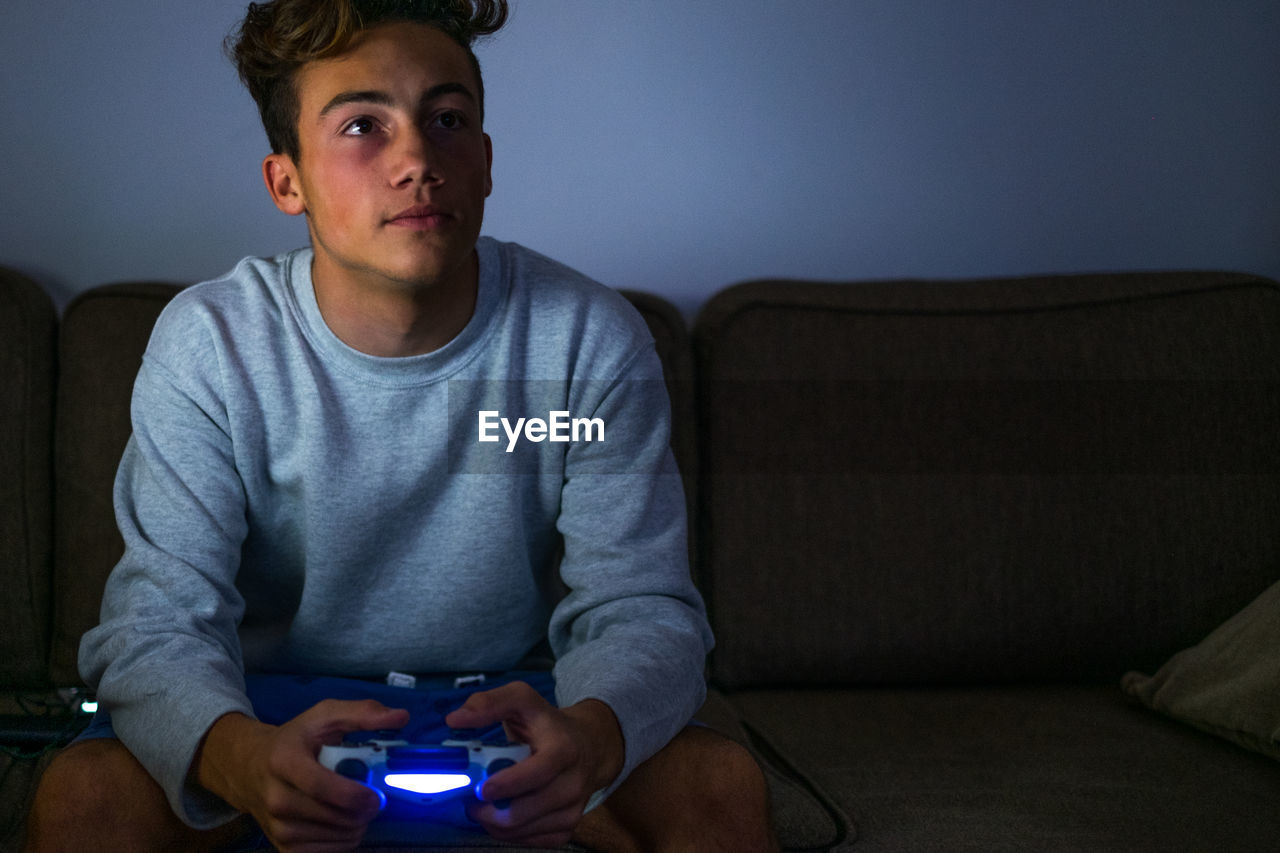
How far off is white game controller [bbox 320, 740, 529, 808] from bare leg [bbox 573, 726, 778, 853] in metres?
0.22

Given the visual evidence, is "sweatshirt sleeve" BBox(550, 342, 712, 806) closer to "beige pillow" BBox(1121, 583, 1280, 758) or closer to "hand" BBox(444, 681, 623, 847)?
"hand" BBox(444, 681, 623, 847)

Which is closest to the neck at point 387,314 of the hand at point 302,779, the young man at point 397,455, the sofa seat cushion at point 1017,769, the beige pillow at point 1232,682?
the young man at point 397,455

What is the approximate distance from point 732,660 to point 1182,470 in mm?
683

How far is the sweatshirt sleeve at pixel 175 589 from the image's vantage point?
95cm

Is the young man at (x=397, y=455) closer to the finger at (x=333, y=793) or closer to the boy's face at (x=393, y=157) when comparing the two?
the boy's face at (x=393, y=157)

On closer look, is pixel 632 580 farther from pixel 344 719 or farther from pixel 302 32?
pixel 302 32

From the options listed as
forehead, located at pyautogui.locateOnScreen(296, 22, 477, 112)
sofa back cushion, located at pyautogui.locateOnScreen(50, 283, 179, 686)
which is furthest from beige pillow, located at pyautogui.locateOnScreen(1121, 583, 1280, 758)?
sofa back cushion, located at pyautogui.locateOnScreen(50, 283, 179, 686)

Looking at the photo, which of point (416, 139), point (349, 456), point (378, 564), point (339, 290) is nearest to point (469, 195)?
point (416, 139)

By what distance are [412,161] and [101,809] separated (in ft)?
2.19

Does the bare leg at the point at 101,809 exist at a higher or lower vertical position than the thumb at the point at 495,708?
lower

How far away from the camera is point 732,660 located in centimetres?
152

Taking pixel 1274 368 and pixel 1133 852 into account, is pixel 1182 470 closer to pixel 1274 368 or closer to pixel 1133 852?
pixel 1274 368

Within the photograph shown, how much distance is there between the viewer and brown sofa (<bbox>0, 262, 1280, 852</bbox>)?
146 cm

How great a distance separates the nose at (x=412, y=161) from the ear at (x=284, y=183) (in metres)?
0.17
